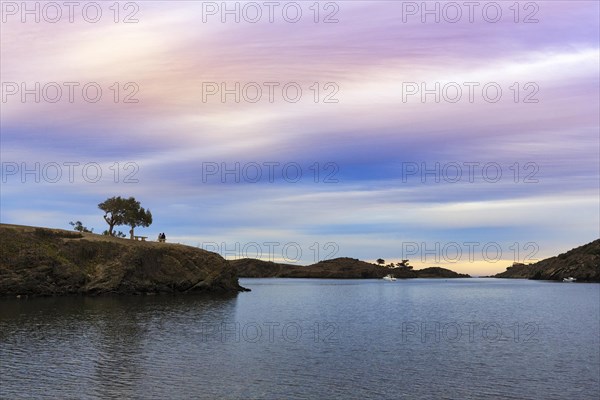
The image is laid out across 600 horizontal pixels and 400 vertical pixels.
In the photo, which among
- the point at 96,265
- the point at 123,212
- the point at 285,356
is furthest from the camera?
the point at 123,212

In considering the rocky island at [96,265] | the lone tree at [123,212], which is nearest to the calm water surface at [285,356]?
the rocky island at [96,265]

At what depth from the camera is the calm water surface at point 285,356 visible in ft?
146

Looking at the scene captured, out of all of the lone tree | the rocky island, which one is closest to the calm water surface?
the rocky island

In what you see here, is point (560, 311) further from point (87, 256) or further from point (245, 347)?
point (87, 256)

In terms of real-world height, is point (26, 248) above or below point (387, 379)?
above

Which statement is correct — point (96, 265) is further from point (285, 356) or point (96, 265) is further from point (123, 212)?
point (285, 356)

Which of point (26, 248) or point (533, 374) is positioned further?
point (26, 248)

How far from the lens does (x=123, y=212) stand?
170 meters

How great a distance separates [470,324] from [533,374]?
42.2m

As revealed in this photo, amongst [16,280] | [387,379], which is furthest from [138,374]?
[16,280]

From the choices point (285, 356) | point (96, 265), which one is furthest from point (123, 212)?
point (285, 356)

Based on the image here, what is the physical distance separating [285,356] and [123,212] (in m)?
125

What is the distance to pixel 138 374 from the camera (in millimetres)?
49094

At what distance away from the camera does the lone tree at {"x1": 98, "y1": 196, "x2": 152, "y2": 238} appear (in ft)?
549
